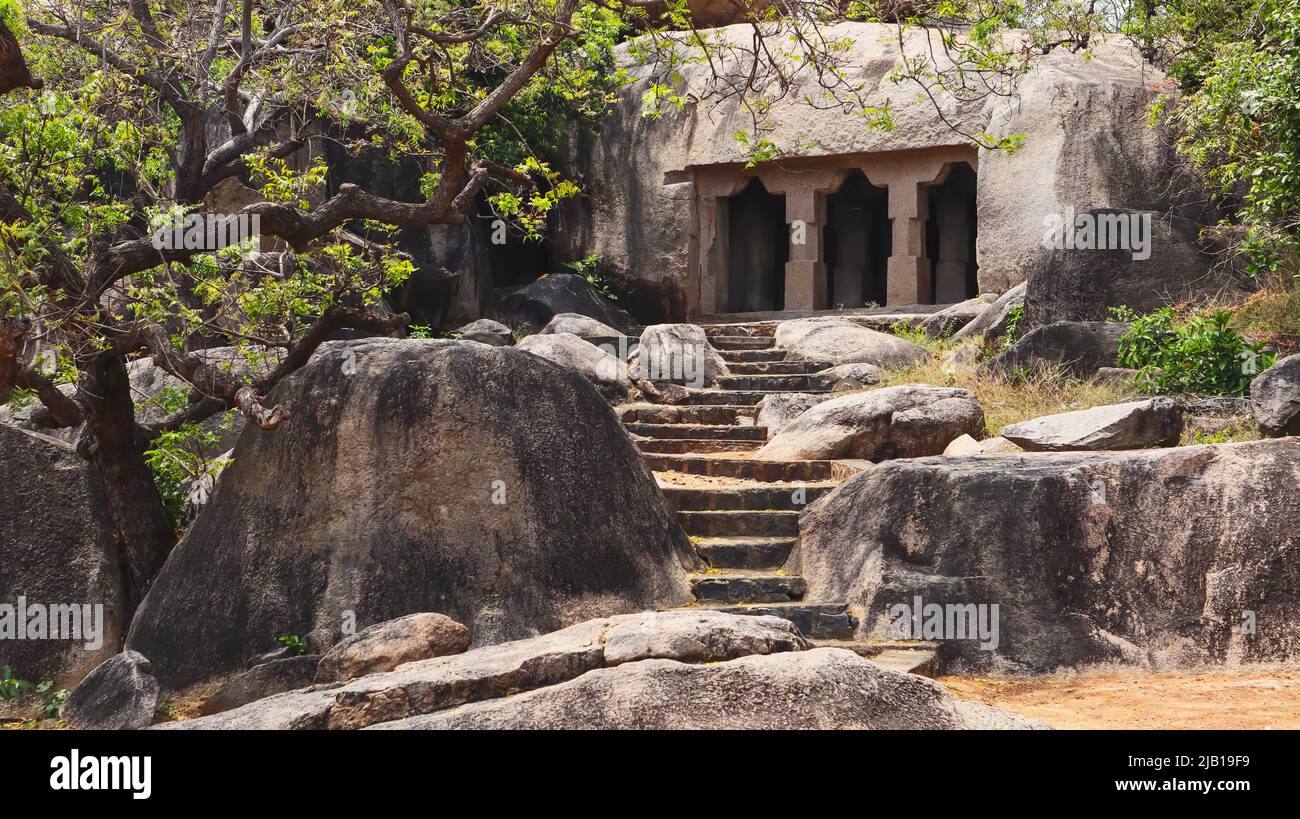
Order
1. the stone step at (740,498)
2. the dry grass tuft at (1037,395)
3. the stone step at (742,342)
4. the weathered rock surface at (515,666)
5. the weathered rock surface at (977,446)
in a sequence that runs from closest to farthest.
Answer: the weathered rock surface at (515,666) → the stone step at (740,498) → the weathered rock surface at (977,446) → the dry grass tuft at (1037,395) → the stone step at (742,342)

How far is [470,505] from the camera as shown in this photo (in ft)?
27.2

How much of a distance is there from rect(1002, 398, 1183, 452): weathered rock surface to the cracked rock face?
198 inches

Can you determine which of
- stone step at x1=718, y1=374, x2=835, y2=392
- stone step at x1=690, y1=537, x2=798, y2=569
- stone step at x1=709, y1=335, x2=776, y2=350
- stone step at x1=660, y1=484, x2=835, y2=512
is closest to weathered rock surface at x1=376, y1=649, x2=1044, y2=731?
stone step at x1=690, y1=537, x2=798, y2=569

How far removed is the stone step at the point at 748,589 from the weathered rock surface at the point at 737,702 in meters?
3.87

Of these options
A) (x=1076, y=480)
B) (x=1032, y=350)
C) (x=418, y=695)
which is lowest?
(x=418, y=695)

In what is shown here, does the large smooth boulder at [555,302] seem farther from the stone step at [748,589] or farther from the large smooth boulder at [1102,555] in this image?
the large smooth boulder at [1102,555]

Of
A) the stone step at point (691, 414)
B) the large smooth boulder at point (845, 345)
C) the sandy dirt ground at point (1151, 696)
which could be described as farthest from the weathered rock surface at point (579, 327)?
the sandy dirt ground at point (1151, 696)

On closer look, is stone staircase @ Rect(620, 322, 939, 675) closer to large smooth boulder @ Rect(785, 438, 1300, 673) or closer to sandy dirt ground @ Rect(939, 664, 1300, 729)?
large smooth boulder @ Rect(785, 438, 1300, 673)

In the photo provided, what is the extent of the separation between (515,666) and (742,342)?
11.4 metres

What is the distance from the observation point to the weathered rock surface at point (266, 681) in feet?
24.9

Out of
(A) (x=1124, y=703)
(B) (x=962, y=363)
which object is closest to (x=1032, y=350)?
(B) (x=962, y=363)

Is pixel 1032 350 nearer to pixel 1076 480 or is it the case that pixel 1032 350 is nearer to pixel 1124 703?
pixel 1076 480

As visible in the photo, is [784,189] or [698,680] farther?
[784,189]

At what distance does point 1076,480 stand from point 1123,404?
1988 mm
